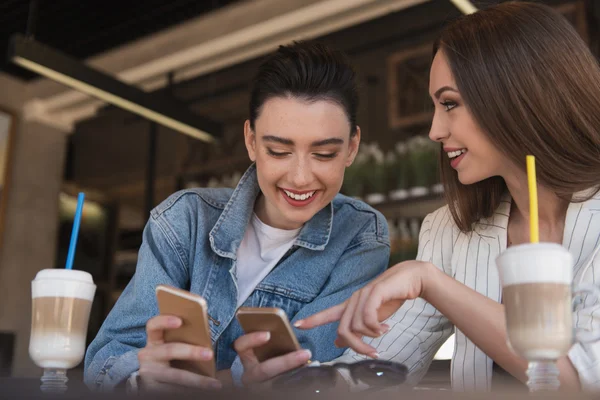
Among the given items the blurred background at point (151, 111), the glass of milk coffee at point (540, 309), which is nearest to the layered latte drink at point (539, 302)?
the glass of milk coffee at point (540, 309)

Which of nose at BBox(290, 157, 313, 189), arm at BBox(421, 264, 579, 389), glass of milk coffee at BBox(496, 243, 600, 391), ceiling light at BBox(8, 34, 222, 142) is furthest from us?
ceiling light at BBox(8, 34, 222, 142)

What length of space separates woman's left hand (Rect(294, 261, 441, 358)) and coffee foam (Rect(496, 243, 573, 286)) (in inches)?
11.2

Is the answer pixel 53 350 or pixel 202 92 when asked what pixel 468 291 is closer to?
pixel 53 350

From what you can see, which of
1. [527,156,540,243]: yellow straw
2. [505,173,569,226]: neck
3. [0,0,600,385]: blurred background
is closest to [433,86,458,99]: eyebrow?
[505,173,569,226]: neck

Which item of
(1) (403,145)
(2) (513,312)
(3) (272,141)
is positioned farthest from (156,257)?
(1) (403,145)

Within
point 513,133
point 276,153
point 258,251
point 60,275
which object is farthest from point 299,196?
point 60,275

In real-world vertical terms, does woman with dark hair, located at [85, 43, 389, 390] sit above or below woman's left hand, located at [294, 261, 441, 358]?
above

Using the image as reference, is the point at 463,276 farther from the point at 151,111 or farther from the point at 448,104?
the point at 151,111

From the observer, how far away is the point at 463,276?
1627mm

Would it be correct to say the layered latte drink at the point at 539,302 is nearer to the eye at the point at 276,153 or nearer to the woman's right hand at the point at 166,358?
the woman's right hand at the point at 166,358

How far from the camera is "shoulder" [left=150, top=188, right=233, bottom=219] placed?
1.72 metres

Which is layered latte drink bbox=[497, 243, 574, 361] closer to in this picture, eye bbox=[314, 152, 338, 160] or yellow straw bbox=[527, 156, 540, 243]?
yellow straw bbox=[527, 156, 540, 243]

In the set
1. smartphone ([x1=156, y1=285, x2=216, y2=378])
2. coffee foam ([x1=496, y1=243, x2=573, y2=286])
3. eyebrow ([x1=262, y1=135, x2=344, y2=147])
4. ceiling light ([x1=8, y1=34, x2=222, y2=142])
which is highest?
ceiling light ([x1=8, y1=34, x2=222, y2=142])

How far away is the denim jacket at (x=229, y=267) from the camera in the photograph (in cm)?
155
